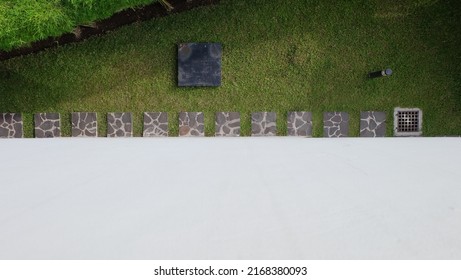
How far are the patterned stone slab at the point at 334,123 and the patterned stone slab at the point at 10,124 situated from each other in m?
7.31

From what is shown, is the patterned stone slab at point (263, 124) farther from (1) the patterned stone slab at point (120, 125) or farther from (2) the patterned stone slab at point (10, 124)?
(2) the patterned stone slab at point (10, 124)

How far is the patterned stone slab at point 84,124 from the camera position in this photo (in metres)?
9.74

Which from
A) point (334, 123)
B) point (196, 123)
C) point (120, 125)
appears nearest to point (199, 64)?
point (196, 123)

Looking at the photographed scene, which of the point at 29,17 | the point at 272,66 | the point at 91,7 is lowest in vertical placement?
the point at 272,66

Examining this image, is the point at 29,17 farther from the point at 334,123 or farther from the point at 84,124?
the point at 334,123

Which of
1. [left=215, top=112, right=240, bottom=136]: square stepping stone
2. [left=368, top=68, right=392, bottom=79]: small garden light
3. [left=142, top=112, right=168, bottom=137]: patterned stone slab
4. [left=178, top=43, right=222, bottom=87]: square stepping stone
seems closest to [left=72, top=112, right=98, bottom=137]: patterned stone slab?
[left=142, top=112, right=168, bottom=137]: patterned stone slab

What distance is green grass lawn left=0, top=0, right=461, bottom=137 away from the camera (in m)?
9.62

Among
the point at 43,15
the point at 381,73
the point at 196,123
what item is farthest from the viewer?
the point at 196,123

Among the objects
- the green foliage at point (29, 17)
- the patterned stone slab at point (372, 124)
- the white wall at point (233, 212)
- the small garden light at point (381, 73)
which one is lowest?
the white wall at point (233, 212)

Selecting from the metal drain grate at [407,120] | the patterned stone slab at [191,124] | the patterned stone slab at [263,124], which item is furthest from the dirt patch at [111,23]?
the metal drain grate at [407,120]

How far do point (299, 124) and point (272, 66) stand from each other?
5.03 ft

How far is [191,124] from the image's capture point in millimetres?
9750

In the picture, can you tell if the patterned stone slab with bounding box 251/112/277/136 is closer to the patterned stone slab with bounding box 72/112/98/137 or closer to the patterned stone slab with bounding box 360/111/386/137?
the patterned stone slab with bounding box 360/111/386/137

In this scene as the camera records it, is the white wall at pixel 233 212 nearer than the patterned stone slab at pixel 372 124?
Yes
